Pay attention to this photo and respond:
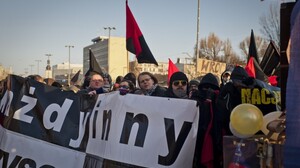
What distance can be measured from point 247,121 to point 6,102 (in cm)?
331

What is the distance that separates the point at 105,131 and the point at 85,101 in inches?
21.4

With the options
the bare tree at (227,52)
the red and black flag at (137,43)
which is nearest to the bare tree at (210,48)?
the bare tree at (227,52)

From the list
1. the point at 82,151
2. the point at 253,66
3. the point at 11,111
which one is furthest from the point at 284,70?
the point at 253,66

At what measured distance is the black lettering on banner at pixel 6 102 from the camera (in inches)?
175

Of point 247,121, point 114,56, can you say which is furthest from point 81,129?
point 114,56

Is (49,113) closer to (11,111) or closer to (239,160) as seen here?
(11,111)

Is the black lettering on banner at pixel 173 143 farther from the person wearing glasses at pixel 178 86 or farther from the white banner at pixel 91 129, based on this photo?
the person wearing glasses at pixel 178 86

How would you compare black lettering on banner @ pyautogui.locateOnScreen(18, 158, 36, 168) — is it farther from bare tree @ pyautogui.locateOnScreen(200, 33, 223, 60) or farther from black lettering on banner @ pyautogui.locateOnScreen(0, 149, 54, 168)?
bare tree @ pyautogui.locateOnScreen(200, 33, 223, 60)

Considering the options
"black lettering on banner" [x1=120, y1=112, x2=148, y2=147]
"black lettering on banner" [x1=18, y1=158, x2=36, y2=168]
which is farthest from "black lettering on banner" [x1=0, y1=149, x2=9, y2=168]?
"black lettering on banner" [x1=120, y1=112, x2=148, y2=147]

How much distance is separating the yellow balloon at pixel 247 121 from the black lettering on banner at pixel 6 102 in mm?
3120

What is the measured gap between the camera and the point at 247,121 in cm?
224

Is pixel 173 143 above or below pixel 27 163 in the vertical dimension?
above

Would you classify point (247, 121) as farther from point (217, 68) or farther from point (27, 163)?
point (217, 68)

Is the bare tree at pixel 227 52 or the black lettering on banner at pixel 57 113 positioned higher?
the bare tree at pixel 227 52
